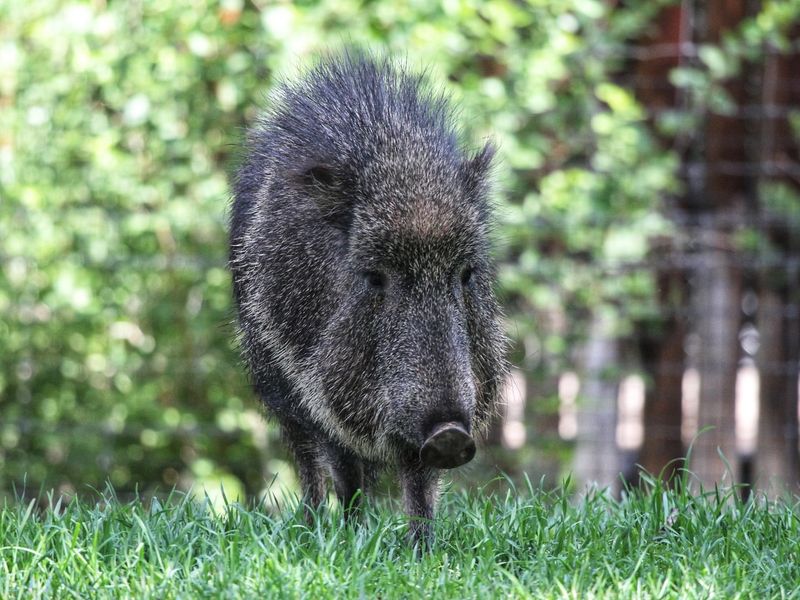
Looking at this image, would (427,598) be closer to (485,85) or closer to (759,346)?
(485,85)

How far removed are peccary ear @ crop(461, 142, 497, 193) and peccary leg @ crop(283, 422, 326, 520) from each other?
1066mm

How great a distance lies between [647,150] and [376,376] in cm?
394

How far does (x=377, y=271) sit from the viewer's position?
3830mm

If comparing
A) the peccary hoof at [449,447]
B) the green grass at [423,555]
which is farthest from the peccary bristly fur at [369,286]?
the green grass at [423,555]

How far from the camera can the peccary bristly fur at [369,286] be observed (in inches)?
142

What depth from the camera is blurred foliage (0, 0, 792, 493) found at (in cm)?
694

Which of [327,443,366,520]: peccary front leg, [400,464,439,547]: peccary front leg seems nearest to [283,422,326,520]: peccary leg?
[327,443,366,520]: peccary front leg

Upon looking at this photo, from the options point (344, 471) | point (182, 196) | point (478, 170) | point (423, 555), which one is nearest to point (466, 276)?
point (478, 170)

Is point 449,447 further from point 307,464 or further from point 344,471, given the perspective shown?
point 307,464

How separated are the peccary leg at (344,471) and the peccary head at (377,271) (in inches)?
7.4

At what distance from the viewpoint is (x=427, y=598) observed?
302 cm

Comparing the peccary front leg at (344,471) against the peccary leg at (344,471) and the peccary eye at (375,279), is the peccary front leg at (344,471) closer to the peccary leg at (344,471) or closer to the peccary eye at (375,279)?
A: the peccary leg at (344,471)

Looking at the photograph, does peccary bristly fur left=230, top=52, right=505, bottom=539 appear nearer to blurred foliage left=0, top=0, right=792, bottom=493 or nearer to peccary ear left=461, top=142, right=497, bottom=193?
peccary ear left=461, top=142, right=497, bottom=193

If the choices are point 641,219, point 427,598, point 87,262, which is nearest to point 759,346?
point 641,219
